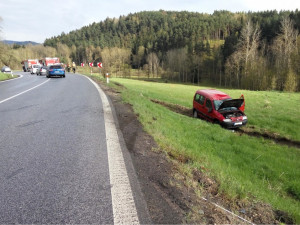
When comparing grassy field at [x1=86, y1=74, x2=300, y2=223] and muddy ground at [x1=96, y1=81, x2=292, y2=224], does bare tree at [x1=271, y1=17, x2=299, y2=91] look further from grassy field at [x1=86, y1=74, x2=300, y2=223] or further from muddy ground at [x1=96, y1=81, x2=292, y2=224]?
muddy ground at [x1=96, y1=81, x2=292, y2=224]

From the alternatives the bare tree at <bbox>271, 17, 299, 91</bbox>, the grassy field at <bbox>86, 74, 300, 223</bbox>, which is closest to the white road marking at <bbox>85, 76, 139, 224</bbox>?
the grassy field at <bbox>86, 74, 300, 223</bbox>

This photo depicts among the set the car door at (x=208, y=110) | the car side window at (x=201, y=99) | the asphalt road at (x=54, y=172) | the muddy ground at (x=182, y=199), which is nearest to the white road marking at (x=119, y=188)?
the asphalt road at (x=54, y=172)

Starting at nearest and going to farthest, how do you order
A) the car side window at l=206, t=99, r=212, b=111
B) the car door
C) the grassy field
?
the grassy field < the car door < the car side window at l=206, t=99, r=212, b=111

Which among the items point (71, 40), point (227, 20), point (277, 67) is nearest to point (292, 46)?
point (277, 67)

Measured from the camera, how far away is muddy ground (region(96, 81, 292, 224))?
7.51ft

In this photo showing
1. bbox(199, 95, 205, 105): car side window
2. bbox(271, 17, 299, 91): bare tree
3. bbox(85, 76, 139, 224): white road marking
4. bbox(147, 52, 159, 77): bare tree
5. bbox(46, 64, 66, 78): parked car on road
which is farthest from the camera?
bbox(147, 52, 159, 77): bare tree

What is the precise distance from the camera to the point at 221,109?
1170 cm

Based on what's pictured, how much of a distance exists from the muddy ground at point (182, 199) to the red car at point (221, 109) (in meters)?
7.96

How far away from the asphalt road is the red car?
7.34 meters

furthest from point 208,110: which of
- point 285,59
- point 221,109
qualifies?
point 285,59

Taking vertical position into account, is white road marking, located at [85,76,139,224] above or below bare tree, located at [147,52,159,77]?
below

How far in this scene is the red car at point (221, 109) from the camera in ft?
36.0

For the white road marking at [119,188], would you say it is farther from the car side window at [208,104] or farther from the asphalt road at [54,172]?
the car side window at [208,104]

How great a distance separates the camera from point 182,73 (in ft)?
276
